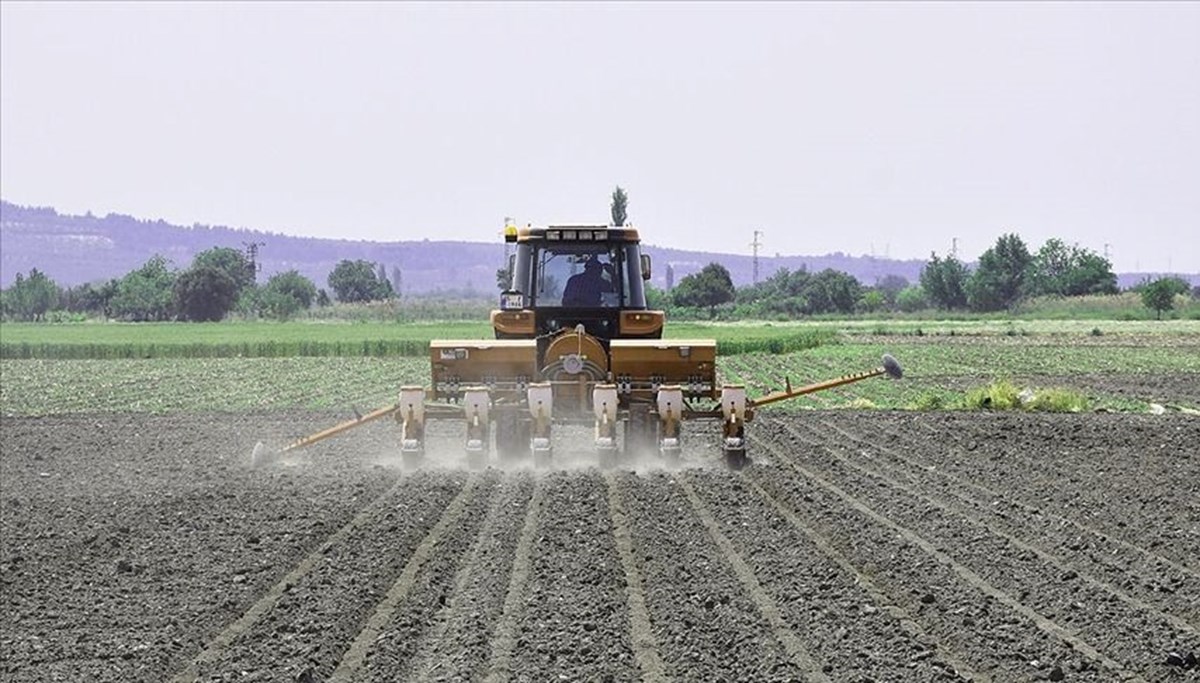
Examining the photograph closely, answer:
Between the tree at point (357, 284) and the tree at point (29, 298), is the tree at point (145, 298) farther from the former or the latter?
the tree at point (357, 284)

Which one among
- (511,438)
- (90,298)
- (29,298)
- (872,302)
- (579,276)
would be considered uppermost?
(579,276)

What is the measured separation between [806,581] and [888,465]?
8.58 metres

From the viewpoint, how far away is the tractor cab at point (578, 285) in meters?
18.1

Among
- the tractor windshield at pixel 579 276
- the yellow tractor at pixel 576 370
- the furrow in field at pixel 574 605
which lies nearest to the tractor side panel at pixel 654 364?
the yellow tractor at pixel 576 370

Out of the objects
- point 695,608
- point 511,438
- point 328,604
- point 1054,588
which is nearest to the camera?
point 695,608

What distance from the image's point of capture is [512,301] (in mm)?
17891

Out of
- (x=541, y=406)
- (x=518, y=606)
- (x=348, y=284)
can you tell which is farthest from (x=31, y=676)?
(x=348, y=284)

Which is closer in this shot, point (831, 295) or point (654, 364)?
point (654, 364)

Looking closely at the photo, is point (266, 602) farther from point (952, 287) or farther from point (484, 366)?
point (952, 287)

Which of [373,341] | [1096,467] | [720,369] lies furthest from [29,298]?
[1096,467]

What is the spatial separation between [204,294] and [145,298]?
5.66m

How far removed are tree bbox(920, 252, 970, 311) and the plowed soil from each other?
12213 centimetres

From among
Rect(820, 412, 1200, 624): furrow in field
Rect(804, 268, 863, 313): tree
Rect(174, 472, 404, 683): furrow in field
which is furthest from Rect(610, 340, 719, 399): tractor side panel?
Rect(804, 268, 863, 313): tree

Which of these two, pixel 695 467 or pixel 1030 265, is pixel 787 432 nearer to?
pixel 695 467
